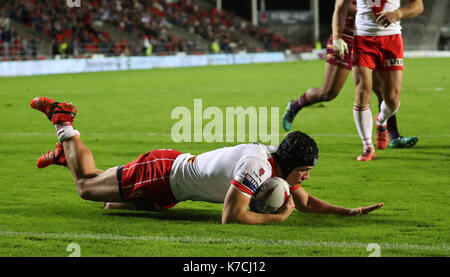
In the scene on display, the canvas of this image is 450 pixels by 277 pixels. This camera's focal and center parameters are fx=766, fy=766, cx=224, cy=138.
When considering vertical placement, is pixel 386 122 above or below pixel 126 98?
above

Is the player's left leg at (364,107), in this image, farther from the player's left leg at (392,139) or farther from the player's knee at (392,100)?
the player's left leg at (392,139)

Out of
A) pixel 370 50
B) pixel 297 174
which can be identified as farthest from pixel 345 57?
pixel 297 174

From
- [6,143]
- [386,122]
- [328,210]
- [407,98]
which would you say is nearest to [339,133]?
[386,122]

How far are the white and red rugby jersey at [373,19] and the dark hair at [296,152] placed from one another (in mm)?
3762

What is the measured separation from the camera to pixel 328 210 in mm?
5559

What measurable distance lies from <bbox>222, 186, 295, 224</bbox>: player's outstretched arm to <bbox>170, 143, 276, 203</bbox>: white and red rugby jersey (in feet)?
0.19

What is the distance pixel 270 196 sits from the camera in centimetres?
509

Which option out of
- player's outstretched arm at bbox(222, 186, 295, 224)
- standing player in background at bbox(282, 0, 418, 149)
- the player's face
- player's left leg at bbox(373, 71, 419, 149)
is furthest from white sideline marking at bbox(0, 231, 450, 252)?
player's left leg at bbox(373, 71, 419, 149)

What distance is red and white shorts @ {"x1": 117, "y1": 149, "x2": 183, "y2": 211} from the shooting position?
538cm

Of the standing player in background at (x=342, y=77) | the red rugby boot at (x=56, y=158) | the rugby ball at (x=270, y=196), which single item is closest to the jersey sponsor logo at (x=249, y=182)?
the rugby ball at (x=270, y=196)
